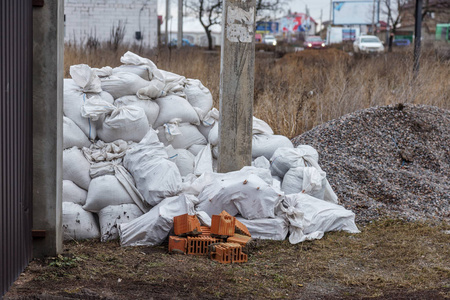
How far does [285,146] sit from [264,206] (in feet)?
4.23

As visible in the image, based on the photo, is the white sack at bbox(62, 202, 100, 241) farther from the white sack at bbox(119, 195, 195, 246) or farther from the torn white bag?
the torn white bag

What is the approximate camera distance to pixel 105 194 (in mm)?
4492

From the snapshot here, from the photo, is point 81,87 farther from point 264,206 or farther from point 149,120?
point 264,206

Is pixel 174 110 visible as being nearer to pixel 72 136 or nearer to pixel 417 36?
pixel 72 136

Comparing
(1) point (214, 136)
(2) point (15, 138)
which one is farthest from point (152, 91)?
(2) point (15, 138)

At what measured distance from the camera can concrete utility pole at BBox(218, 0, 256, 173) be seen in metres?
5.21

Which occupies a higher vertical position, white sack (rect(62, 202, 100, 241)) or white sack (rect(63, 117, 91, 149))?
white sack (rect(63, 117, 91, 149))

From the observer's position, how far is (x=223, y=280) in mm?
3594

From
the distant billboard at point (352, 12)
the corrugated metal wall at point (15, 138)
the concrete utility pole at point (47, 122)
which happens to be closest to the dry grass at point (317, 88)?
the concrete utility pole at point (47, 122)

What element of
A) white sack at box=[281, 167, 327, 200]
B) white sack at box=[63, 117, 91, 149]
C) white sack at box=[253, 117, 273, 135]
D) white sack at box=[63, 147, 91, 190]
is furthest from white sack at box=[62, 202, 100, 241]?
white sack at box=[253, 117, 273, 135]

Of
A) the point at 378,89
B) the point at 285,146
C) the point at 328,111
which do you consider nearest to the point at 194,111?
the point at 285,146

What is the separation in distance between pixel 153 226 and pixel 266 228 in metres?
0.94

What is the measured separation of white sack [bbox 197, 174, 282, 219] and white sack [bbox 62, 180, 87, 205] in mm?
973

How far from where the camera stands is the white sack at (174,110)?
5371mm
